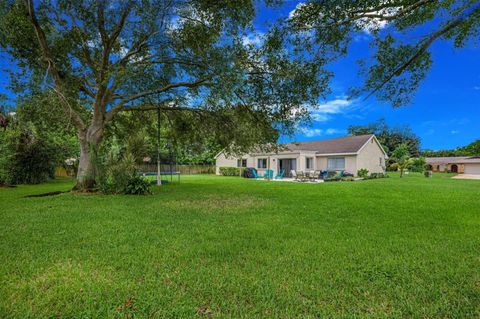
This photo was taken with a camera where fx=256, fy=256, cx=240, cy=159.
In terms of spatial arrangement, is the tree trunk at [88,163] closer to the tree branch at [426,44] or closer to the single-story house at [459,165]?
the tree branch at [426,44]

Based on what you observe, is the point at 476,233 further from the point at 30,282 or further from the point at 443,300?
the point at 30,282

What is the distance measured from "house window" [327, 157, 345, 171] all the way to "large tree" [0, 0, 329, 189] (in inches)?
580

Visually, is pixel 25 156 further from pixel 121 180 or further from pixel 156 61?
pixel 156 61

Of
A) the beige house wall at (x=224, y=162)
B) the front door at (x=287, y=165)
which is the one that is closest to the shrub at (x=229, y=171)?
the beige house wall at (x=224, y=162)

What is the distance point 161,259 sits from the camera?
3.48 metres

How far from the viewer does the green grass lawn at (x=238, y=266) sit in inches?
93.5

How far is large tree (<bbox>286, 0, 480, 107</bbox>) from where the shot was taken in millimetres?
5926

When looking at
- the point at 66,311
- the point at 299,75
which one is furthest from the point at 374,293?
the point at 299,75

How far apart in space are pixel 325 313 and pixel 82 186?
37.7 ft

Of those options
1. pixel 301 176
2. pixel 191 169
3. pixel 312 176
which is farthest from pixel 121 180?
pixel 191 169

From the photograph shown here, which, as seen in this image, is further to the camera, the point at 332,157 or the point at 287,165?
the point at 287,165

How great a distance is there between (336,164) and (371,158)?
3.61 m

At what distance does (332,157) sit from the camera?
2491 centimetres

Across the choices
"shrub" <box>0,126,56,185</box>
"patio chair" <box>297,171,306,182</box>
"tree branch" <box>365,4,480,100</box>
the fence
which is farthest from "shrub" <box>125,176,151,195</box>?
the fence
